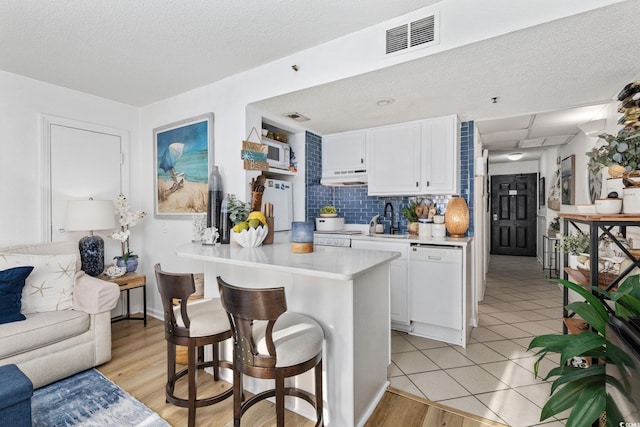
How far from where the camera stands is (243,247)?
2262 millimetres

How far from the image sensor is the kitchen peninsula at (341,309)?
1.65m

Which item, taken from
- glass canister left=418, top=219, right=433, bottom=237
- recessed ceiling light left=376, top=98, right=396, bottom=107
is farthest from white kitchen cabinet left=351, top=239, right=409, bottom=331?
recessed ceiling light left=376, top=98, right=396, bottom=107

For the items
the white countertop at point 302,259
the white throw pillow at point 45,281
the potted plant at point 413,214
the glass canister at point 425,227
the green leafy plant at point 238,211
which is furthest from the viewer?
the potted plant at point 413,214

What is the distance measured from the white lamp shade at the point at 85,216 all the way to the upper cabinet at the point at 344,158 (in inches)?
94.6

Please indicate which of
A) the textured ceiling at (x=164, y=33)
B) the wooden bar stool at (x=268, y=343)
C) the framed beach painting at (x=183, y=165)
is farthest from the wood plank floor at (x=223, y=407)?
the textured ceiling at (x=164, y=33)

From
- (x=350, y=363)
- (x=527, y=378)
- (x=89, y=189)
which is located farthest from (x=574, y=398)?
(x=89, y=189)

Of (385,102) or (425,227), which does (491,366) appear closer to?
(425,227)

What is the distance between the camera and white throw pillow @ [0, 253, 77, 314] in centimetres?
237

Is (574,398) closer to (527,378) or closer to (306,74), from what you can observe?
(527,378)

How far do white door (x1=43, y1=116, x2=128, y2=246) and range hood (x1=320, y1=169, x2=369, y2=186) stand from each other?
2.41 m

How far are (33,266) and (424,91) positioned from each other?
11.2ft

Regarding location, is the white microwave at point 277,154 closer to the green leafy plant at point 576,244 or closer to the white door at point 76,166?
the white door at point 76,166

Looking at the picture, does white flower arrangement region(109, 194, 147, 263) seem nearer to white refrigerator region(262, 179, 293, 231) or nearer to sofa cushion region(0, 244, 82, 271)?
sofa cushion region(0, 244, 82, 271)

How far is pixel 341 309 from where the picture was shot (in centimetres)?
172
